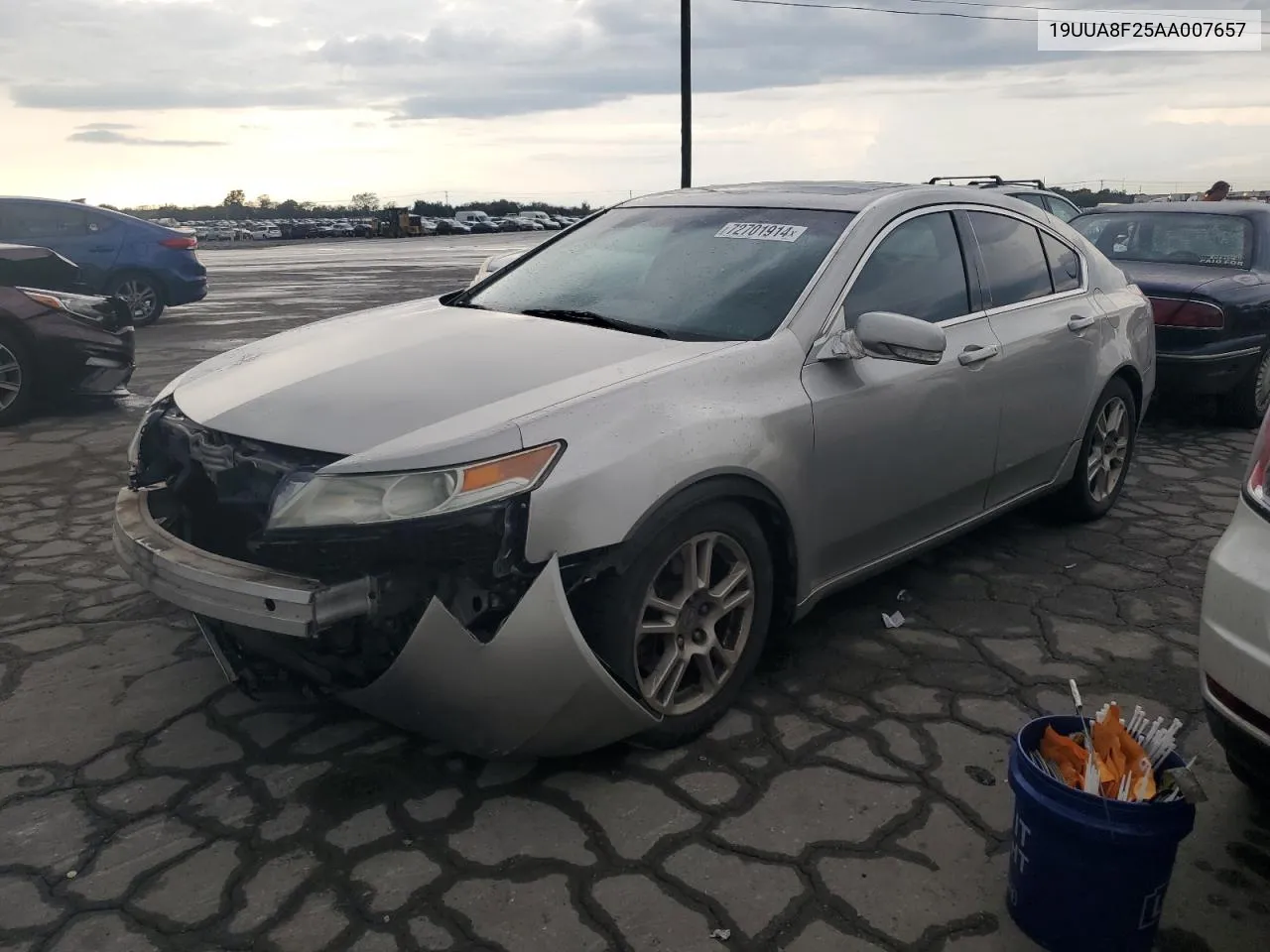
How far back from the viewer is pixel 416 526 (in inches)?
97.3

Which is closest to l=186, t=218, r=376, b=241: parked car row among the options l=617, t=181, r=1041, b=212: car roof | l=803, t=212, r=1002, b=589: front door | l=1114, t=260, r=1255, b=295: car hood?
l=1114, t=260, r=1255, b=295: car hood

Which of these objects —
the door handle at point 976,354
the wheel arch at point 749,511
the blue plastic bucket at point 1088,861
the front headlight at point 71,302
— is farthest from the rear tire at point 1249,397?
the front headlight at point 71,302

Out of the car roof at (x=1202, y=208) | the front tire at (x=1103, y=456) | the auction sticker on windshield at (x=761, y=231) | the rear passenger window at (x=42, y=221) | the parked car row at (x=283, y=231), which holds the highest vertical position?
the parked car row at (x=283, y=231)

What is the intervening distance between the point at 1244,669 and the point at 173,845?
2.54 meters

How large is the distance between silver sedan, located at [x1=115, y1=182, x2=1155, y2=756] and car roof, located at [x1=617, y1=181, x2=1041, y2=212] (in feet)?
0.08

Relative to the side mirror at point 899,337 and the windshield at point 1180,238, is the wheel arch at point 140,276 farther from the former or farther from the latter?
the side mirror at point 899,337

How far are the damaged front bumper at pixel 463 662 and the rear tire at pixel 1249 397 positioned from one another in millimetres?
5932

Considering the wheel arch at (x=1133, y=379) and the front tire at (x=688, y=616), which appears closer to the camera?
the front tire at (x=688, y=616)

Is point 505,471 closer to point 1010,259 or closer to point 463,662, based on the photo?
point 463,662

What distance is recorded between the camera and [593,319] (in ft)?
11.4

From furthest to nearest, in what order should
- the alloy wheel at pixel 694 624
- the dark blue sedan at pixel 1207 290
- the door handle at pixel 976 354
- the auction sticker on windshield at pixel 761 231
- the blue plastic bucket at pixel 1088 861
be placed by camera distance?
the dark blue sedan at pixel 1207 290 → the door handle at pixel 976 354 → the auction sticker on windshield at pixel 761 231 → the alloy wheel at pixel 694 624 → the blue plastic bucket at pixel 1088 861

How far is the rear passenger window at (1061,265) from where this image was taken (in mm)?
4555

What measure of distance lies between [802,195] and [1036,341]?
45.8 inches

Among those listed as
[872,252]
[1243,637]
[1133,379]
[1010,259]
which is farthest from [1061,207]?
[1243,637]
